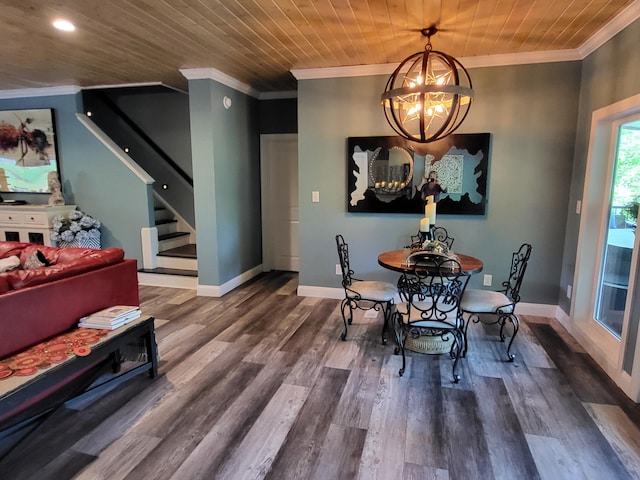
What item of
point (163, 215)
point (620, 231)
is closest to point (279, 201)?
point (163, 215)

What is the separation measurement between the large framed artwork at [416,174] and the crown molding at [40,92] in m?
3.83

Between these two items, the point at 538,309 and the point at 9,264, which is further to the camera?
the point at 538,309

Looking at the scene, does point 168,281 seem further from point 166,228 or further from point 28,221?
point 28,221

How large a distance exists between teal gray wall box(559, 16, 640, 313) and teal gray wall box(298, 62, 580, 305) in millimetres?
103

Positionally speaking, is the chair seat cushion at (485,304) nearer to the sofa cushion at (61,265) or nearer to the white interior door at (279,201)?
the sofa cushion at (61,265)

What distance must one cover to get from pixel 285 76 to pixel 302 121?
0.62 meters

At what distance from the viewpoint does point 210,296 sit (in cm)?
452

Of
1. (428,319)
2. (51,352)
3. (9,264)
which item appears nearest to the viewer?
(51,352)

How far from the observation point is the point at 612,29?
9.30 feet

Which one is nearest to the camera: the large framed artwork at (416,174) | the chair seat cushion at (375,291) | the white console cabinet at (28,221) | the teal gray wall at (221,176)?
the chair seat cushion at (375,291)

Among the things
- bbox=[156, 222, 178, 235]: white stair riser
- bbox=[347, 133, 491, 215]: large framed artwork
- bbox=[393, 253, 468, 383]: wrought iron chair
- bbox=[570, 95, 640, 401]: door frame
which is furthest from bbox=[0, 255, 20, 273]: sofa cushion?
bbox=[570, 95, 640, 401]: door frame

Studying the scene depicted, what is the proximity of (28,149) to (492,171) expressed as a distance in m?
6.06

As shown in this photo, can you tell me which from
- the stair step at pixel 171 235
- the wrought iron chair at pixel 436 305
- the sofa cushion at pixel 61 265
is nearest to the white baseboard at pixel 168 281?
the stair step at pixel 171 235

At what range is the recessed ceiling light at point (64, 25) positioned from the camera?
2816 mm
